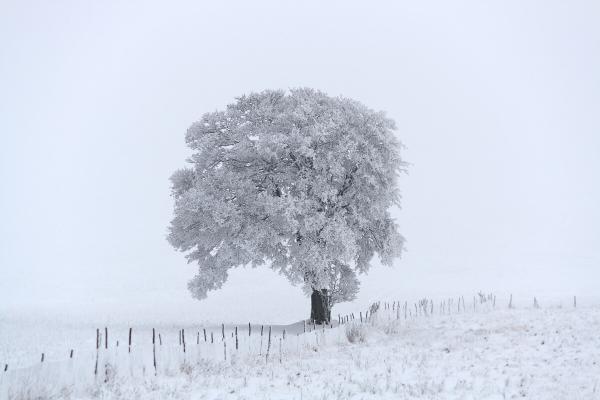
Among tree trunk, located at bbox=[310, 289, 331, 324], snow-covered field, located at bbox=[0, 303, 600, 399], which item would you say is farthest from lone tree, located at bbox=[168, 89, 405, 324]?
snow-covered field, located at bbox=[0, 303, 600, 399]

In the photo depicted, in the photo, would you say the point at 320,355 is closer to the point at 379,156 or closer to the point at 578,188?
the point at 379,156

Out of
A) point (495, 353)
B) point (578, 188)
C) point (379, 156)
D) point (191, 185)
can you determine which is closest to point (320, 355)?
point (495, 353)

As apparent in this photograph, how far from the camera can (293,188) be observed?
32.1 metres

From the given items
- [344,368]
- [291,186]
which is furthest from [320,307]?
[344,368]

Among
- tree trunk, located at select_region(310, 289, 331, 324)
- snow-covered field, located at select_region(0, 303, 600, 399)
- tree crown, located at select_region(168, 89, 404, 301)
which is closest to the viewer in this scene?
snow-covered field, located at select_region(0, 303, 600, 399)

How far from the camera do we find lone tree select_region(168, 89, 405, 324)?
29.6 meters

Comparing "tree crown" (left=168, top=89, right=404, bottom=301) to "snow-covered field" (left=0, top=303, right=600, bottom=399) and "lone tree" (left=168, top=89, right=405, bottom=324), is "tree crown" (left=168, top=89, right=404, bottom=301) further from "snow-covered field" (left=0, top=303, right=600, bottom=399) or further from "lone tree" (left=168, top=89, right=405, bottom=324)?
"snow-covered field" (left=0, top=303, right=600, bottom=399)

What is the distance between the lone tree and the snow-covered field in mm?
6132

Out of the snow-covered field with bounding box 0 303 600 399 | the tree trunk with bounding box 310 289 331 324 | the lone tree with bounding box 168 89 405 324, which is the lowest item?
the snow-covered field with bounding box 0 303 600 399

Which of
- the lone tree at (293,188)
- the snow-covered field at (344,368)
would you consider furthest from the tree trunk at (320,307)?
the snow-covered field at (344,368)

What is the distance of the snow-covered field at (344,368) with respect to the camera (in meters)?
14.1

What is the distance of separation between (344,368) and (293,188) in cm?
1551

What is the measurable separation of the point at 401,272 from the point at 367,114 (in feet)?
168

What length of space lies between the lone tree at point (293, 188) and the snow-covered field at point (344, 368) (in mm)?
6132
